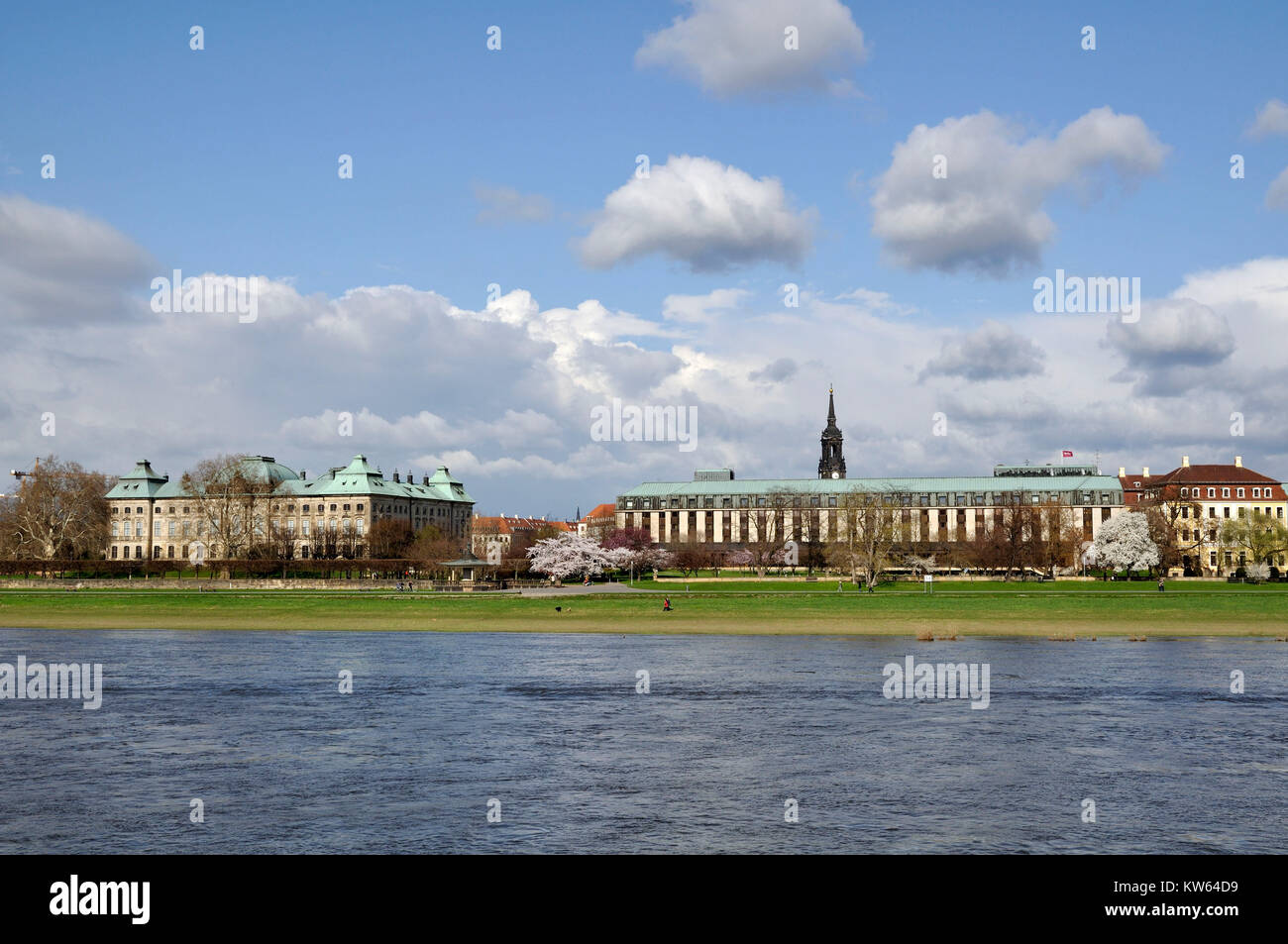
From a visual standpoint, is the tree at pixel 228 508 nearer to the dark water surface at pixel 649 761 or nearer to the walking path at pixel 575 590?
the walking path at pixel 575 590

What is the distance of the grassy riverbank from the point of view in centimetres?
6944

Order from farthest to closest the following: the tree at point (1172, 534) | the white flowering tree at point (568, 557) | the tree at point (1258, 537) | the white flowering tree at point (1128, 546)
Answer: the tree at point (1172, 534) < the tree at point (1258, 537) < the white flowering tree at point (1128, 546) < the white flowering tree at point (568, 557)

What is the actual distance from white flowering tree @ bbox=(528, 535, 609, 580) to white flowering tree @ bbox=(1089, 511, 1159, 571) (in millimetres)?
63627

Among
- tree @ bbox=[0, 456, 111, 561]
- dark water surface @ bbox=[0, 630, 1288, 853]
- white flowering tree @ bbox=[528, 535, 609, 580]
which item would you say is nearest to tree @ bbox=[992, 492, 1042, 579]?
white flowering tree @ bbox=[528, 535, 609, 580]

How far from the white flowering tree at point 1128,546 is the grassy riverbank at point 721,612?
119 feet

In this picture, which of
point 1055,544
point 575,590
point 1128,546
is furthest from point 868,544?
point 1128,546

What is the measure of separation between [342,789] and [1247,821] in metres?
17.3

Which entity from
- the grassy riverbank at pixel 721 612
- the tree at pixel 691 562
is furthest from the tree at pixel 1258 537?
the tree at pixel 691 562

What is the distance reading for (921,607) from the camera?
81.3m

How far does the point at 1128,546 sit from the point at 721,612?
8605 cm

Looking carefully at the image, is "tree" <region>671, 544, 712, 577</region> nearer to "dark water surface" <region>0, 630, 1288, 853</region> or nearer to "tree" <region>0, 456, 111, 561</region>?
"tree" <region>0, 456, 111, 561</region>

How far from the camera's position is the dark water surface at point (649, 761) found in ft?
67.8
